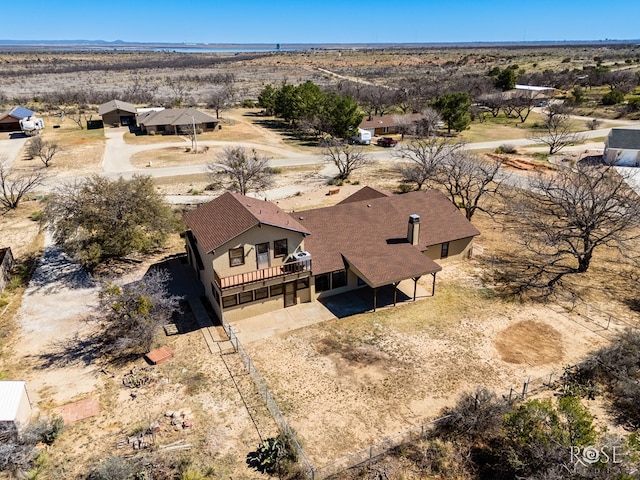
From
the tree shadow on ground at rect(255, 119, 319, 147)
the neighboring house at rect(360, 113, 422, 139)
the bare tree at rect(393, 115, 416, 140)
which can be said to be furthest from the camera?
the neighboring house at rect(360, 113, 422, 139)

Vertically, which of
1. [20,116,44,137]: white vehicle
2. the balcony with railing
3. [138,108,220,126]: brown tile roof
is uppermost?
[138,108,220,126]: brown tile roof

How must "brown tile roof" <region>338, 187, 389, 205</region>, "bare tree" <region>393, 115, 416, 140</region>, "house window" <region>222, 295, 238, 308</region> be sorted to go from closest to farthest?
"house window" <region>222, 295, 238, 308</region>, "brown tile roof" <region>338, 187, 389, 205</region>, "bare tree" <region>393, 115, 416, 140</region>

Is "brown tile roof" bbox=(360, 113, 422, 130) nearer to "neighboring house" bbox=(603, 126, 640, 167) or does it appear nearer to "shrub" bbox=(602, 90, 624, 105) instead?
"neighboring house" bbox=(603, 126, 640, 167)

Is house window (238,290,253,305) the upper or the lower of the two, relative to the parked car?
lower

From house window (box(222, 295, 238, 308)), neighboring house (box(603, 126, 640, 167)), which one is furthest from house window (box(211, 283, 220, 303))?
neighboring house (box(603, 126, 640, 167))

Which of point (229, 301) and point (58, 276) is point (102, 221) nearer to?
point (58, 276)

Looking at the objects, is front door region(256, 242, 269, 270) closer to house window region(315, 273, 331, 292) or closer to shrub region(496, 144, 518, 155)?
house window region(315, 273, 331, 292)

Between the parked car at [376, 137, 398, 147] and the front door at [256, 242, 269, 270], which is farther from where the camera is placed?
the parked car at [376, 137, 398, 147]
